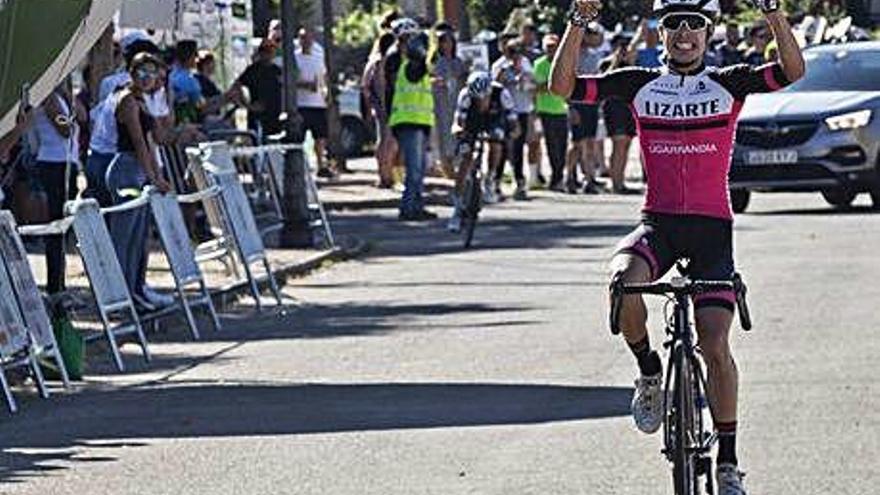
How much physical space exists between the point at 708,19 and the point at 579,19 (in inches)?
18.6

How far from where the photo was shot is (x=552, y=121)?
3469cm

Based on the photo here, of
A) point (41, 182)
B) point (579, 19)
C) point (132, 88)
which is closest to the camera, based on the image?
point (579, 19)

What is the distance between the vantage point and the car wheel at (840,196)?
28562mm

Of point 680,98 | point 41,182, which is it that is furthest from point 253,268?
point 680,98

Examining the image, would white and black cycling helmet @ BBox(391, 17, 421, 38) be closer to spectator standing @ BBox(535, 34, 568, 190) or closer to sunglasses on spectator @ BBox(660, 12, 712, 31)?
spectator standing @ BBox(535, 34, 568, 190)

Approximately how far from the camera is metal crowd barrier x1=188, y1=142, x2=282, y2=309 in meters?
20.1

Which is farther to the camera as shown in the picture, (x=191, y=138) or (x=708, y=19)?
(x=191, y=138)

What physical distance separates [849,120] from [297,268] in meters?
7.49

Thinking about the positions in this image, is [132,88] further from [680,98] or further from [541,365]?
[680,98]

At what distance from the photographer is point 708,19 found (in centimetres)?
977

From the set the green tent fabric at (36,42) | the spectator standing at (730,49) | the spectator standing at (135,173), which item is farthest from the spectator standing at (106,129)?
the spectator standing at (730,49)

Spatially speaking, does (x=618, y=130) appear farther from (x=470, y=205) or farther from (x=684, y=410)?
(x=684, y=410)

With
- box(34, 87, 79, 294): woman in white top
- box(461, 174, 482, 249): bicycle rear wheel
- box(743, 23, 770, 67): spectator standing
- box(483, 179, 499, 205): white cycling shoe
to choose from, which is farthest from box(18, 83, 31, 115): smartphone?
box(743, 23, 770, 67): spectator standing

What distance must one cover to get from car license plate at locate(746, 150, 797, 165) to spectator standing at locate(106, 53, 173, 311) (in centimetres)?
933
